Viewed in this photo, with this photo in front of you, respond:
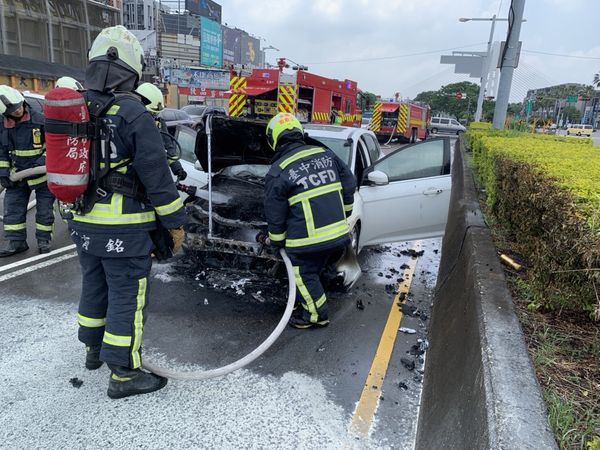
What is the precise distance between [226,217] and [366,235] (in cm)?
172

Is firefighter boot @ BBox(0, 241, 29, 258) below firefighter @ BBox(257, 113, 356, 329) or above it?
below

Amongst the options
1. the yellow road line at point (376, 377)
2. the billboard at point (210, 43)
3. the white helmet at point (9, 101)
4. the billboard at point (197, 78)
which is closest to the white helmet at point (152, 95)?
the white helmet at point (9, 101)

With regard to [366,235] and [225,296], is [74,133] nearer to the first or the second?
[225,296]

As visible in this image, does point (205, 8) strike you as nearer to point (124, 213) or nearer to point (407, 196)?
point (407, 196)

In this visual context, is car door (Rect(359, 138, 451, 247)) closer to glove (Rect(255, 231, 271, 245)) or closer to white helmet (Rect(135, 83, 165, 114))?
glove (Rect(255, 231, 271, 245))

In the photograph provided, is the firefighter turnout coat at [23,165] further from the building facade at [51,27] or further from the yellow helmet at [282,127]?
the building facade at [51,27]

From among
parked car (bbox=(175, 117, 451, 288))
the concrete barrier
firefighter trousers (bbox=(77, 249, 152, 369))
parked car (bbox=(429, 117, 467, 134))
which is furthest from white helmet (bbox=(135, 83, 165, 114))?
parked car (bbox=(429, 117, 467, 134))

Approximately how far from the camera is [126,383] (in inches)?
113

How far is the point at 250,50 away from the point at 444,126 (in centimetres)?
4757

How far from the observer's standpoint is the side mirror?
4883 mm

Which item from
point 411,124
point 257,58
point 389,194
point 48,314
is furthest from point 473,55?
point 257,58

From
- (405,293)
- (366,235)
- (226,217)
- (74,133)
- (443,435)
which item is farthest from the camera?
(366,235)

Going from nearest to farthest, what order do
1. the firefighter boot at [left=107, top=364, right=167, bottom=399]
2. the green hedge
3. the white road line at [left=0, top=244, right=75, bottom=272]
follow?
1. the green hedge
2. the firefighter boot at [left=107, top=364, right=167, bottom=399]
3. the white road line at [left=0, top=244, right=75, bottom=272]

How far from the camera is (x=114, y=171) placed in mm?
2703
